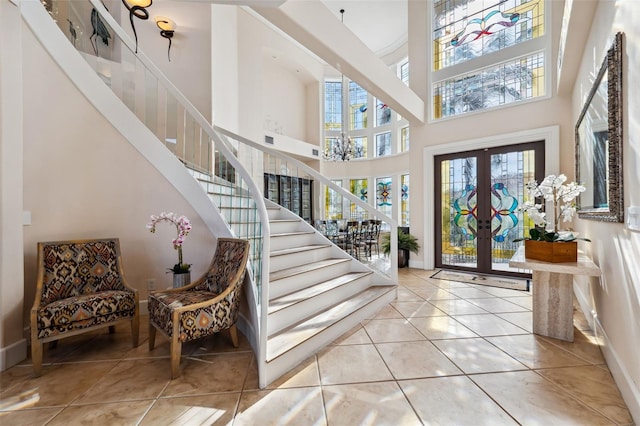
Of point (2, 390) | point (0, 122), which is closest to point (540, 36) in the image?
point (0, 122)

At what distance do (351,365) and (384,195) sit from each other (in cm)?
802

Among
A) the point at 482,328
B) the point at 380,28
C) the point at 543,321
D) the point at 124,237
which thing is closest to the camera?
the point at 543,321

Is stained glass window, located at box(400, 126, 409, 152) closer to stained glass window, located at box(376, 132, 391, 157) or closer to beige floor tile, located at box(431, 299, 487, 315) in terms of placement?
stained glass window, located at box(376, 132, 391, 157)

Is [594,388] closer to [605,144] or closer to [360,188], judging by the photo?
[605,144]

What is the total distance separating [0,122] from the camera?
227 cm

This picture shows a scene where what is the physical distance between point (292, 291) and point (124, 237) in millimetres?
2018

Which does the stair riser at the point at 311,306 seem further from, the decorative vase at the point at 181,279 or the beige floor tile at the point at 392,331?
the decorative vase at the point at 181,279

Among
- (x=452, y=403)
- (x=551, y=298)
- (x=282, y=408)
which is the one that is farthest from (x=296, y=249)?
(x=551, y=298)

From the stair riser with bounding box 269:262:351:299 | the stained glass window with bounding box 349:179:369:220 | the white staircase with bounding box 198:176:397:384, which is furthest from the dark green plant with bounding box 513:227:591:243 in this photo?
the stained glass window with bounding box 349:179:369:220

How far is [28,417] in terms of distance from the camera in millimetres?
1756

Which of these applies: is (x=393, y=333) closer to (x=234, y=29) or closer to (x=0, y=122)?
(x=0, y=122)

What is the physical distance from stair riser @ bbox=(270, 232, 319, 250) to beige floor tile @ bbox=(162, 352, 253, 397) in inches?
58.4

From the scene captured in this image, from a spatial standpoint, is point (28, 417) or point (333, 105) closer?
point (28, 417)

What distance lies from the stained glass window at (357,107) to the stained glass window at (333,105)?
40 centimetres
